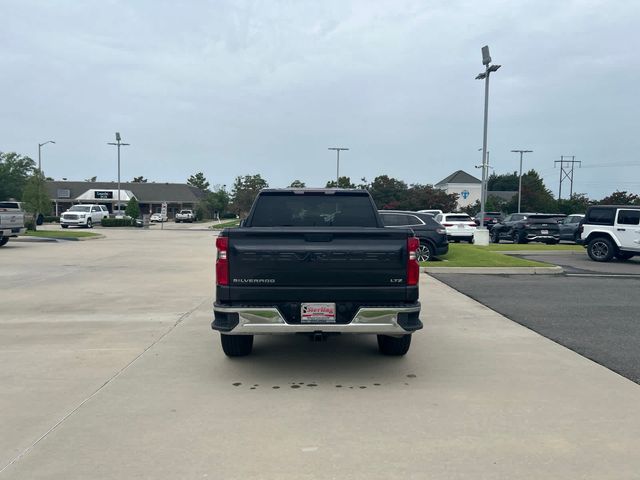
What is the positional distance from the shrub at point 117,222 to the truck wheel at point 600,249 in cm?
4036

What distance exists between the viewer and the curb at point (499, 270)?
14.7 m

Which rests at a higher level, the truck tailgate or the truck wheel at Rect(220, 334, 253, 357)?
the truck tailgate

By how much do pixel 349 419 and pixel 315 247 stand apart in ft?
5.31

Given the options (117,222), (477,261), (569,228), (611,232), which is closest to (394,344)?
(477,261)

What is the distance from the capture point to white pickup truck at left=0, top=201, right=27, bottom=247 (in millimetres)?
21438

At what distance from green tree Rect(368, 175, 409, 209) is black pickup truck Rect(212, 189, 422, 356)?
2628 inches

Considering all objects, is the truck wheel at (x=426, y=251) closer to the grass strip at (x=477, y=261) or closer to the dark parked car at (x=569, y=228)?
the grass strip at (x=477, y=261)

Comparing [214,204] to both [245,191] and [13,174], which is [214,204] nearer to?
[245,191]

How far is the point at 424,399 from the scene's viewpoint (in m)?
5.05

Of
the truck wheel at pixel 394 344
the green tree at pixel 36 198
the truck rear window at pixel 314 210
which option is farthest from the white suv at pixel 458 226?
the green tree at pixel 36 198

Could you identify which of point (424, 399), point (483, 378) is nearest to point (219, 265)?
point (424, 399)

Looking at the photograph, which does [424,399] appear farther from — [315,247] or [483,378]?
[315,247]

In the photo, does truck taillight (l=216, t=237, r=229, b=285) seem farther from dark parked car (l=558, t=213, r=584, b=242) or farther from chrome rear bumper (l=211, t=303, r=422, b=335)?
dark parked car (l=558, t=213, r=584, b=242)

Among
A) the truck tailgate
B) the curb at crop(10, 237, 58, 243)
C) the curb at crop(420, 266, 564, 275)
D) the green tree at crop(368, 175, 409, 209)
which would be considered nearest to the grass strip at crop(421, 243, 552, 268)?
the curb at crop(420, 266, 564, 275)
